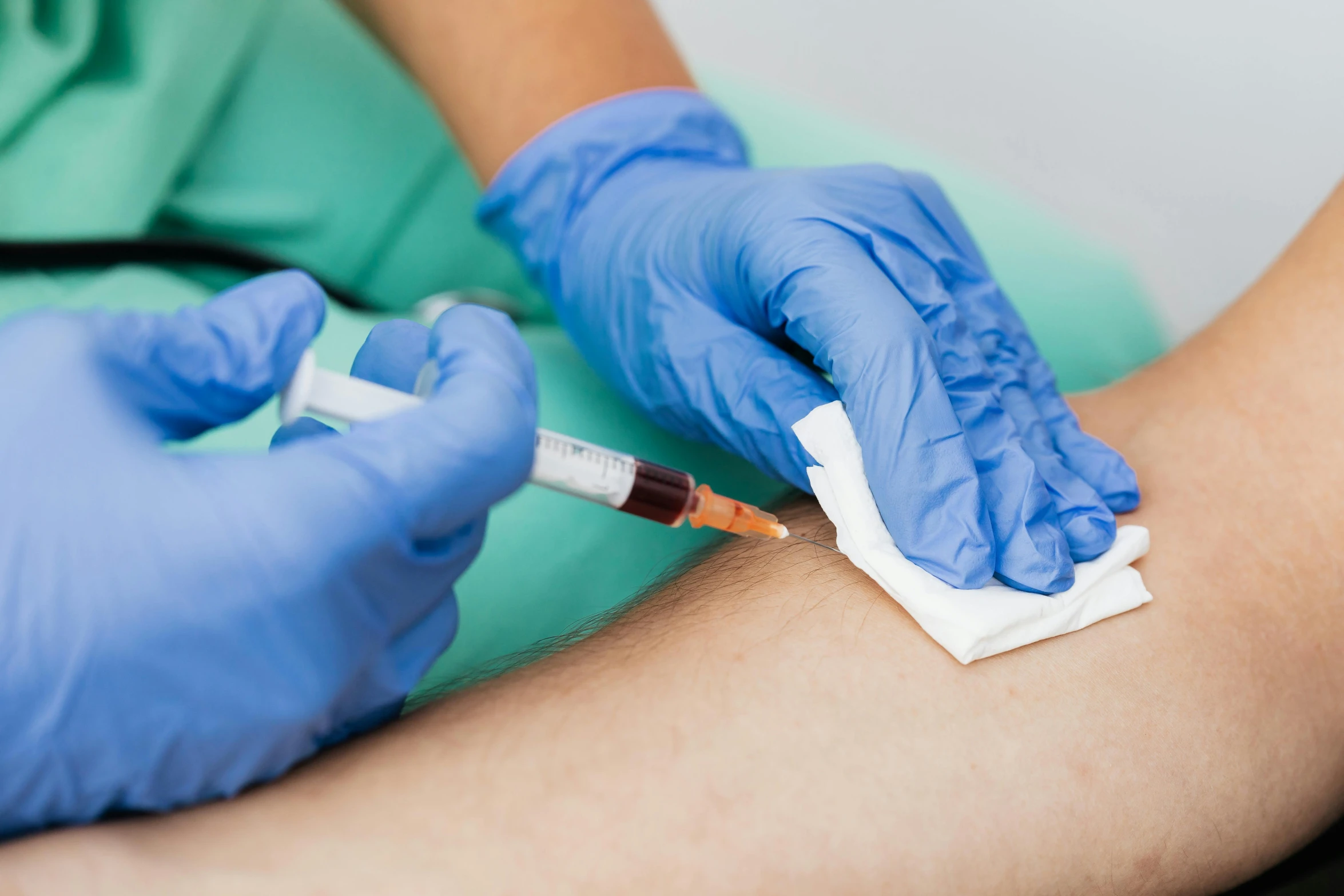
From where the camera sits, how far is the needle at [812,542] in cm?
94

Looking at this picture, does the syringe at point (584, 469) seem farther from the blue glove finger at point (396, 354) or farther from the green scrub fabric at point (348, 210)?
the green scrub fabric at point (348, 210)

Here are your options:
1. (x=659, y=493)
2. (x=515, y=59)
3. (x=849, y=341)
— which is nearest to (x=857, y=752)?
(x=659, y=493)

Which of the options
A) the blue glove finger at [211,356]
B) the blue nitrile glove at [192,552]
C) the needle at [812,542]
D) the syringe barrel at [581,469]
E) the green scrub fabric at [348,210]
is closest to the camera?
the blue nitrile glove at [192,552]

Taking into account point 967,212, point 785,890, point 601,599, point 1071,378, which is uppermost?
point 967,212

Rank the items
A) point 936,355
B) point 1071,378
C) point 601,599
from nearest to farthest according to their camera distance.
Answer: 1. point 936,355
2. point 601,599
3. point 1071,378

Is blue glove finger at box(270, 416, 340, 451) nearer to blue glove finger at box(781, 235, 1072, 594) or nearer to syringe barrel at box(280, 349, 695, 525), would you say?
syringe barrel at box(280, 349, 695, 525)

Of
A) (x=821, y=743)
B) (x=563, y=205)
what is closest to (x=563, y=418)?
(x=563, y=205)

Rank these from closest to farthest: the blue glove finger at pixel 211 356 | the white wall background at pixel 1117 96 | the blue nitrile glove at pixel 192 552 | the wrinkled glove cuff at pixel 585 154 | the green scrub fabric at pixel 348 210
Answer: the blue nitrile glove at pixel 192 552 → the blue glove finger at pixel 211 356 → the green scrub fabric at pixel 348 210 → the wrinkled glove cuff at pixel 585 154 → the white wall background at pixel 1117 96

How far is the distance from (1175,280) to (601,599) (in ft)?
5.72

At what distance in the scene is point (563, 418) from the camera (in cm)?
125

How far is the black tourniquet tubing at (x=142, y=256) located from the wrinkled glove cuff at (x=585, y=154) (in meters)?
0.33

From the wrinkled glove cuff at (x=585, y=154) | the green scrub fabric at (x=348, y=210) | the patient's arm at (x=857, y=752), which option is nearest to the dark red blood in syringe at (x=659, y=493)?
the patient's arm at (x=857, y=752)

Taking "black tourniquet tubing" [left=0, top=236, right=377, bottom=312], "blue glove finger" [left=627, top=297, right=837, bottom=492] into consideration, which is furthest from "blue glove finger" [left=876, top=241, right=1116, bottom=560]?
"black tourniquet tubing" [left=0, top=236, right=377, bottom=312]

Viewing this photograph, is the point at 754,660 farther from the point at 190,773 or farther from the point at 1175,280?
the point at 1175,280
